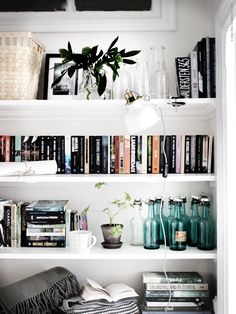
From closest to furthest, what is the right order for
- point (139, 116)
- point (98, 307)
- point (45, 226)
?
point (139, 116), point (98, 307), point (45, 226)

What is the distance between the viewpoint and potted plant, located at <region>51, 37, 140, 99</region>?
2027mm

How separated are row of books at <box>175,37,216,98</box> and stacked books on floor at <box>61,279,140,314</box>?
38.8 inches

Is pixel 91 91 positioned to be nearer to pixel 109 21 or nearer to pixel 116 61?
pixel 116 61

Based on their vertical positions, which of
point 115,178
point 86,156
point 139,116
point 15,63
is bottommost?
point 115,178

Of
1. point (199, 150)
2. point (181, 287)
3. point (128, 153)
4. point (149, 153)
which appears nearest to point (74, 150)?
point (128, 153)

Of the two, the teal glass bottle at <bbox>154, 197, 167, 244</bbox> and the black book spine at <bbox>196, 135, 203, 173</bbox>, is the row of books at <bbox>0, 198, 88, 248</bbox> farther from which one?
the black book spine at <bbox>196, 135, 203, 173</bbox>

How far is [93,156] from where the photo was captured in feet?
7.14

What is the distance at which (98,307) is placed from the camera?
2.02m

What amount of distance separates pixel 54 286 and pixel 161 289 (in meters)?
0.51

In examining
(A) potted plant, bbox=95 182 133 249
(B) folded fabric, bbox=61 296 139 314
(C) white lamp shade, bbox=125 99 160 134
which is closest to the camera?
(C) white lamp shade, bbox=125 99 160 134

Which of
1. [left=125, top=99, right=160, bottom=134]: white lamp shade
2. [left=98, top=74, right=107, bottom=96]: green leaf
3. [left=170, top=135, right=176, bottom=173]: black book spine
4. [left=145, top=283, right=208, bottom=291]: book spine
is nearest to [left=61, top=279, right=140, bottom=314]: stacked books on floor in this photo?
[left=145, top=283, right=208, bottom=291]: book spine

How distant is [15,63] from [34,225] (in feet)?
2.53

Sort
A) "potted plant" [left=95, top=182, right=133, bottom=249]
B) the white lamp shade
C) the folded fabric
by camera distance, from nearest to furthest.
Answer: the white lamp shade < the folded fabric < "potted plant" [left=95, top=182, right=133, bottom=249]

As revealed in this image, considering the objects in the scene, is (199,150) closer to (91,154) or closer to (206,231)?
(206,231)
